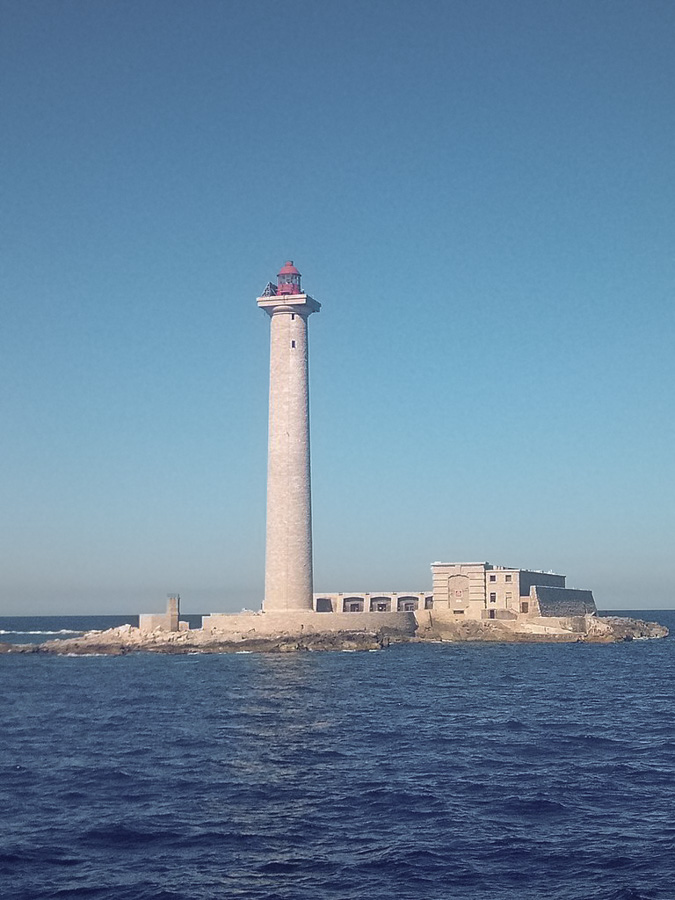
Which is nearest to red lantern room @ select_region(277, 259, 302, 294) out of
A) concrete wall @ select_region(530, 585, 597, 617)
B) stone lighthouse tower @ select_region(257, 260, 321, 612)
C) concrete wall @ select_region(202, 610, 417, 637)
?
stone lighthouse tower @ select_region(257, 260, 321, 612)

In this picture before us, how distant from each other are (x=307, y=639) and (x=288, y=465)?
1526cm

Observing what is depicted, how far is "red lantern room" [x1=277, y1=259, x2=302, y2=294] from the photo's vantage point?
92.3m

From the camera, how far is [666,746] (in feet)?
122

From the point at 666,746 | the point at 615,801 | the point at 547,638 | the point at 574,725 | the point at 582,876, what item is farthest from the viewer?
the point at 547,638

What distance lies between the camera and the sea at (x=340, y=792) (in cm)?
2095

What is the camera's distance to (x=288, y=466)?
88.6 metres

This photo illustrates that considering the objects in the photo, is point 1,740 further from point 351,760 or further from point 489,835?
point 489,835

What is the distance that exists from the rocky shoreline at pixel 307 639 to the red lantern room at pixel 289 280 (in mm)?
30281

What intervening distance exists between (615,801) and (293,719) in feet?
64.5

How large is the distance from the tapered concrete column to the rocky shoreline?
345 centimetres

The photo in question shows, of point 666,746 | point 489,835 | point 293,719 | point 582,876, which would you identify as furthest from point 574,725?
point 582,876

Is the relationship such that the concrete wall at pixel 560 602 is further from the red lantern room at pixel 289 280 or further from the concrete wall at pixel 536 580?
the red lantern room at pixel 289 280

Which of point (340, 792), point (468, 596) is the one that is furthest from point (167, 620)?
point (340, 792)

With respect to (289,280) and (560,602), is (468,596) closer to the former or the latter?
(560,602)
